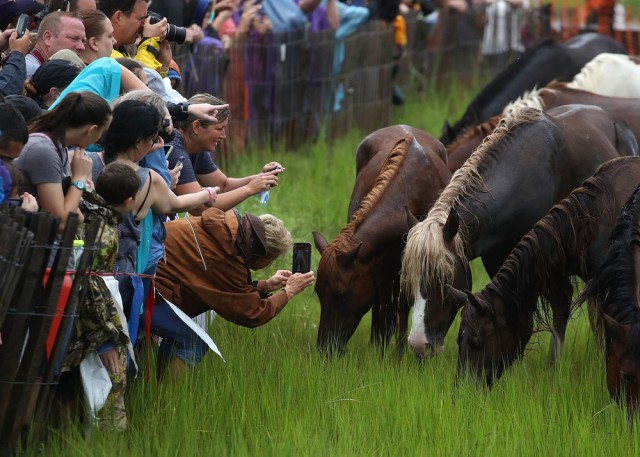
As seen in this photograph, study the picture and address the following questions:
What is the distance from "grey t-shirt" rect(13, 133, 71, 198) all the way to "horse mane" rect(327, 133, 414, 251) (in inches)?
101

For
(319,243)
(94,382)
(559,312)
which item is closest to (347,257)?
(319,243)

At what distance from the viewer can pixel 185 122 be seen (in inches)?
284

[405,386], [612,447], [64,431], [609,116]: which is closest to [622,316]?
[612,447]

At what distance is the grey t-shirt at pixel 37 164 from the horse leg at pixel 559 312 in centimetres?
309

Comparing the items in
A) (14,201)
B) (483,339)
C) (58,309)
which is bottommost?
(483,339)

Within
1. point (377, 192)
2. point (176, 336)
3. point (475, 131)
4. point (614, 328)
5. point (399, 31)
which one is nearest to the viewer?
point (614, 328)

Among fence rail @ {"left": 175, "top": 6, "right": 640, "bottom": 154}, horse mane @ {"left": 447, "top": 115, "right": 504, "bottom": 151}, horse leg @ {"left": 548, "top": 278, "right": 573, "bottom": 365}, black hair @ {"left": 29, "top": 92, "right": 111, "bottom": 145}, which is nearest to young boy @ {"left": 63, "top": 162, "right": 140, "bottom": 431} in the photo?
black hair @ {"left": 29, "top": 92, "right": 111, "bottom": 145}

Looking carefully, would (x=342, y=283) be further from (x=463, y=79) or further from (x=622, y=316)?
(x=463, y=79)

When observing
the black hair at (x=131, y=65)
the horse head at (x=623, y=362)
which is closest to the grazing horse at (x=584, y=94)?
the black hair at (x=131, y=65)

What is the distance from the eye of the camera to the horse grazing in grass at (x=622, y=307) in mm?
5945

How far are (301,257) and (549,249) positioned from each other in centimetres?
144

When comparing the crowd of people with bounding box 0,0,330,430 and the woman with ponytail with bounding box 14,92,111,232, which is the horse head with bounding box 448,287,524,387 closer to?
the crowd of people with bounding box 0,0,330,430

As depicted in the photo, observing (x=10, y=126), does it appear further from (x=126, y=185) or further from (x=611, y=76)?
(x=611, y=76)

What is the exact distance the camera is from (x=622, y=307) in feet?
19.9
